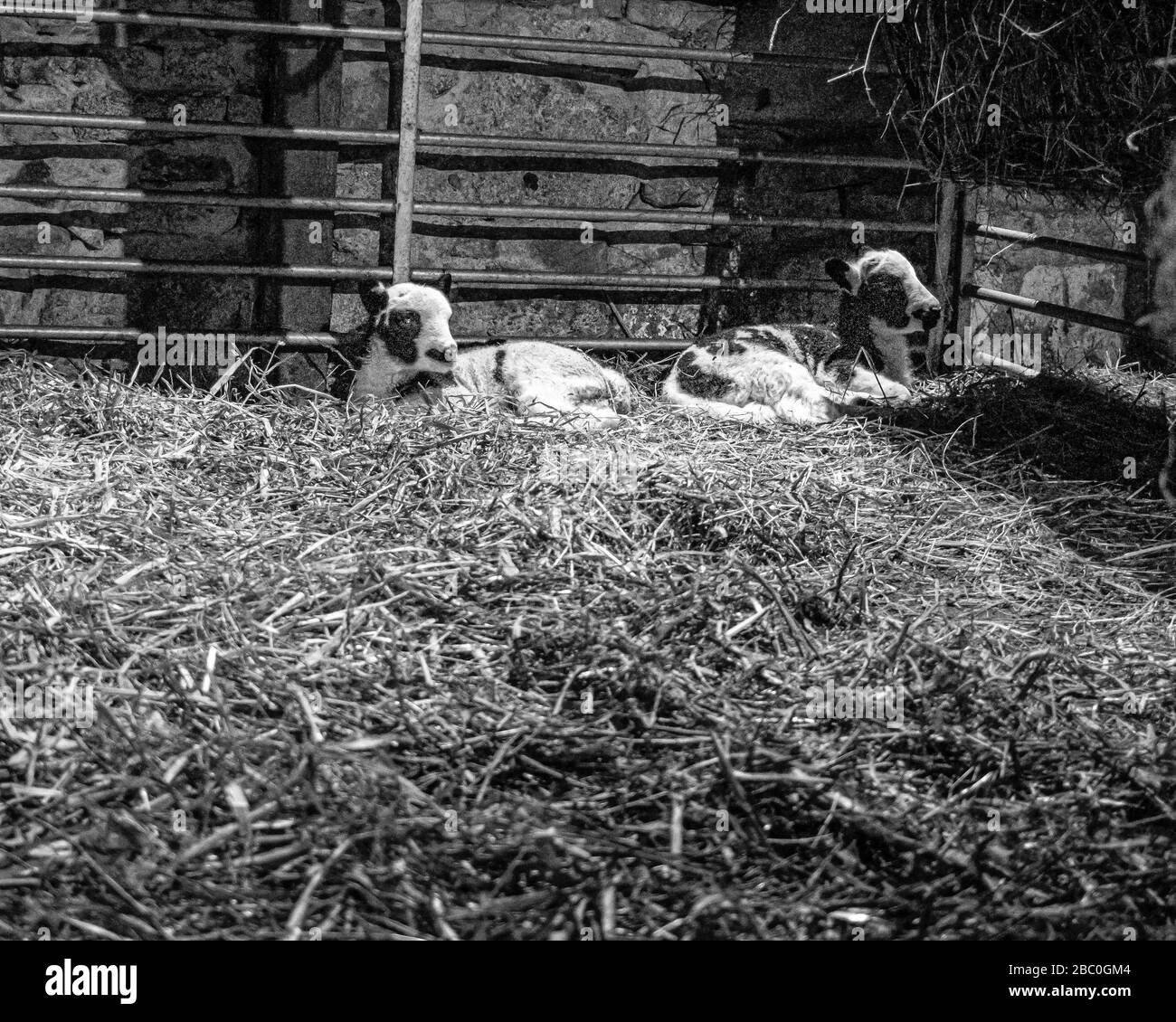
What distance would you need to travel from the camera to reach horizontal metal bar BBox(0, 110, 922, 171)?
4.75 meters

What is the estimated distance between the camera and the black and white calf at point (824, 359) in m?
4.85

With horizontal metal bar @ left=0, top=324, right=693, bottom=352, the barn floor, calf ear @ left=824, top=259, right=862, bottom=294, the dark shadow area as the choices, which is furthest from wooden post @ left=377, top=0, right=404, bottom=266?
the dark shadow area

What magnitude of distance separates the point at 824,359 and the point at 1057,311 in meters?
1.02

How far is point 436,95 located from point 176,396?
5.71 feet

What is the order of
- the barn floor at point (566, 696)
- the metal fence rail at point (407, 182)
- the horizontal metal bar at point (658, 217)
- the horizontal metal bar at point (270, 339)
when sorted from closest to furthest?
the barn floor at point (566, 696) < the metal fence rail at point (407, 182) < the horizontal metal bar at point (270, 339) < the horizontal metal bar at point (658, 217)

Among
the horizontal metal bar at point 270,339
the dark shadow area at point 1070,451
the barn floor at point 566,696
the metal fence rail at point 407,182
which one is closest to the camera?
the barn floor at point 566,696

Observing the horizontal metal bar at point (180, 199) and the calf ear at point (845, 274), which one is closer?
the horizontal metal bar at point (180, 199)

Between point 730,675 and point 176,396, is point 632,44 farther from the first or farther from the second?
point 730,675

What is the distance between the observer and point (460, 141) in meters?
5.09

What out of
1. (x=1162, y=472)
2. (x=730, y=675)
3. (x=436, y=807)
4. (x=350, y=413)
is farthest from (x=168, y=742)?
→ (x=1162, y=472)

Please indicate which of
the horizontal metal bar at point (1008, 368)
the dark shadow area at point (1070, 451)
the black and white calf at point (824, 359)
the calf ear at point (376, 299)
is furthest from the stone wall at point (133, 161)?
the horizontal metal bar at point (1008, 368)

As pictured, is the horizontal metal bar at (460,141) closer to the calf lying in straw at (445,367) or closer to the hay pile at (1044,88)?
the hay pile at (1044,88)

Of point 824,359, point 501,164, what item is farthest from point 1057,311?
point 501,164

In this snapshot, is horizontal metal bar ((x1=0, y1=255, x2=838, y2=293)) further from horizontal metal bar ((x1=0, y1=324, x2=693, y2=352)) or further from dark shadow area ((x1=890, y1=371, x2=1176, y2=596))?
dark shadow area ((x1=890, y1=371, x2=1176, y2=596))
